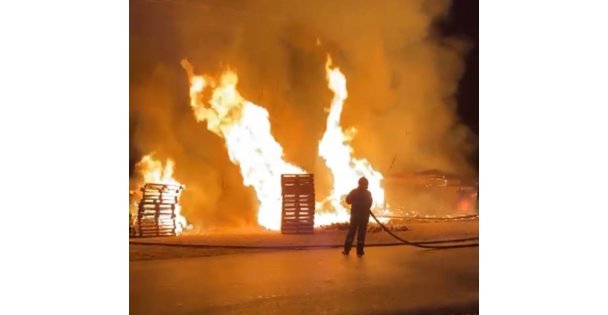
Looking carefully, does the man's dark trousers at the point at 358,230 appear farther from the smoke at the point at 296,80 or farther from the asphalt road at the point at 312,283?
the smoke at the point at 296,80

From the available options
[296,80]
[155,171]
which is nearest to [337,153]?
[296,80]

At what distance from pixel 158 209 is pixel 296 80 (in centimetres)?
120

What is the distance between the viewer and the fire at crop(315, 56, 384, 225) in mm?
4008

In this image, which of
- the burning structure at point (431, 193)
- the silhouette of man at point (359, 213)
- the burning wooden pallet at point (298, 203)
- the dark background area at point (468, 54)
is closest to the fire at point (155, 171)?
the burning wooden pallet at point (298, 203)

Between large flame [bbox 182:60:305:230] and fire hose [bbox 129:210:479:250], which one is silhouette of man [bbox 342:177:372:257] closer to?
fire hose [bbox 129:210:479:250]

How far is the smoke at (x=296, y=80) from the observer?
3.62m

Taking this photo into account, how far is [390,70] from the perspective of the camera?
4.29 m

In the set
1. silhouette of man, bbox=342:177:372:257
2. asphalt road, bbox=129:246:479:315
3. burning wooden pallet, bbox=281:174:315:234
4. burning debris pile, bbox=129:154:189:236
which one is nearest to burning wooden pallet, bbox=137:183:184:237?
burning debris pile, bbox=129:154:189:236

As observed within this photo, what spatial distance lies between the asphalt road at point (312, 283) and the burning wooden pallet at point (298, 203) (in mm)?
164

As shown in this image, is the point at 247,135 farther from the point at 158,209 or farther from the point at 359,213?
the point at 359,213

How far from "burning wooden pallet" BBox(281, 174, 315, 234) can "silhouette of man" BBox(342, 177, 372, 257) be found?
0.28 meters

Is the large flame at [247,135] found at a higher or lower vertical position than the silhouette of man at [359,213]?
higher
